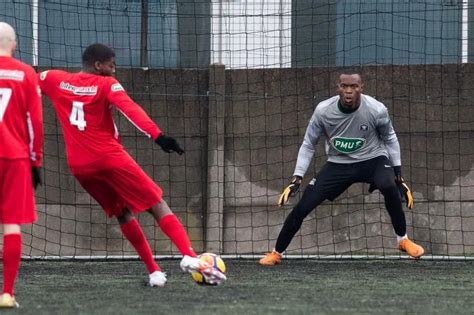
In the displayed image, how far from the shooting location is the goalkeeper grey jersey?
363 inches

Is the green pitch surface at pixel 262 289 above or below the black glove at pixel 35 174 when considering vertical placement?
below

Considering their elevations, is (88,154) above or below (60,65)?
below

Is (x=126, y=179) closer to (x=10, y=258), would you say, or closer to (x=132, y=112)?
(x=132, y=112)

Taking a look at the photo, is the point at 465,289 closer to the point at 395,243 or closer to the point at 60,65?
the point at 395,243

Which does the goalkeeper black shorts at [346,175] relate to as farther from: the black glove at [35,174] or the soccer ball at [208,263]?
the black glove at [35,174]

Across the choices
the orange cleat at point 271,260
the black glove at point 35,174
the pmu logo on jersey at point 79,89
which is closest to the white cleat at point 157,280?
the black glove at point 35,174

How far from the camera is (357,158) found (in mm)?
9312

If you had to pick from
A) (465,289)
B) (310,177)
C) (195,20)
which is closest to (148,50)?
(195,20)

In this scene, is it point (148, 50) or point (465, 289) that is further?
point (148, 50)

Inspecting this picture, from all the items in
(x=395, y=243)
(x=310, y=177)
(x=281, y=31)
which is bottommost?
(x=395, y=243)

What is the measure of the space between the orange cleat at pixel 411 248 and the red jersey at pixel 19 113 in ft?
12.6

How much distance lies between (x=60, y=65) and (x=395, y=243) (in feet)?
12.9

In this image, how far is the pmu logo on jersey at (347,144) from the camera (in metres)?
9.28

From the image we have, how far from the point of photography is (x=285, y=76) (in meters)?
10.8
